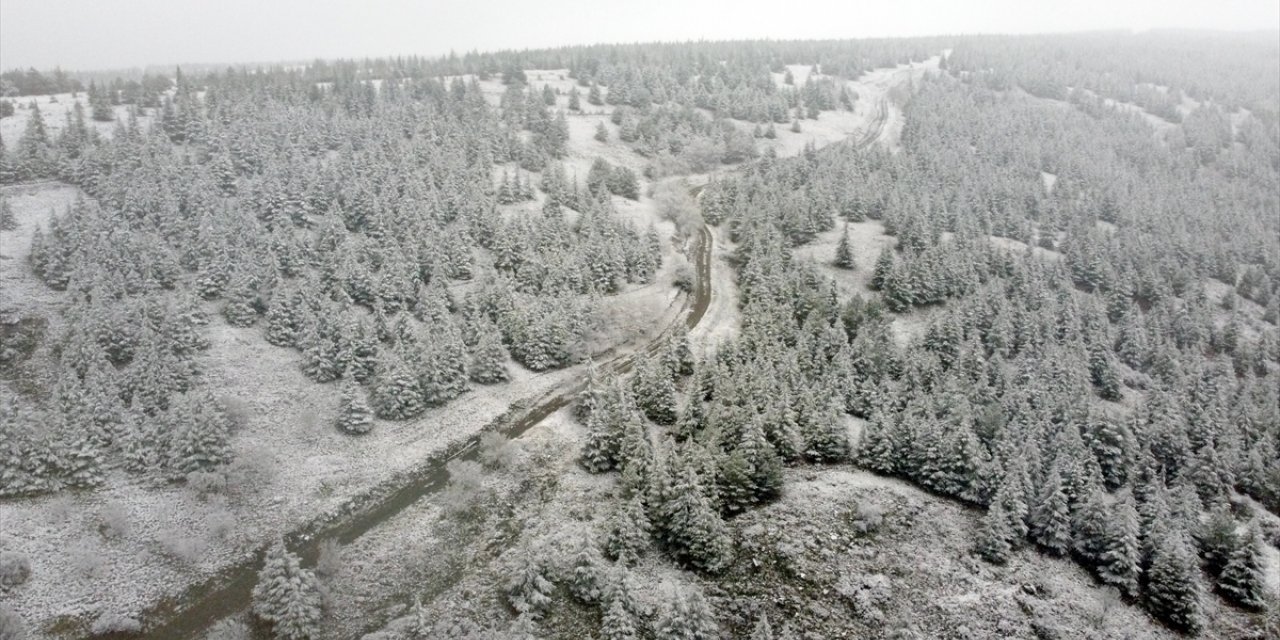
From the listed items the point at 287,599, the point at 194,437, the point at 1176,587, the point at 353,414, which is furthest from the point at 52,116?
the point at 1176,587

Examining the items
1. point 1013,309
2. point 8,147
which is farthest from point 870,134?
point 8,147

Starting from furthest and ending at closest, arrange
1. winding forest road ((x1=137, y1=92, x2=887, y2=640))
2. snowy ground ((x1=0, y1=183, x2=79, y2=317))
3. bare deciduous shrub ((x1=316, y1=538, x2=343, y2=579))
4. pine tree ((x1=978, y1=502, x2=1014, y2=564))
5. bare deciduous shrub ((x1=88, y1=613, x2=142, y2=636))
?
snowy ground ((x1=0, y1=183, x2=79, y2=317))
pine tree ((x1=978, y1=502, x2=1014, y2=564))
bare deciduous shrub ((x1=316, y1=538, x2=343, y2=579))
winding forest road ((x1=137, y1=92, x2=887, y2=640))
bare deciduous shrub ((x1=88, y1=613, x2=142, y2=636))

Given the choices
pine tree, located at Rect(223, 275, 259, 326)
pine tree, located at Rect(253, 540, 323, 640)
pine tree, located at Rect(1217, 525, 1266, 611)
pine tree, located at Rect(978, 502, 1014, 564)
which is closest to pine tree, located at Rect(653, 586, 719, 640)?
pine tree, located at Rect(253, 540, 323, 640)

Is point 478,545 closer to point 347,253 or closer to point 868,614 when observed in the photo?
point 868,614

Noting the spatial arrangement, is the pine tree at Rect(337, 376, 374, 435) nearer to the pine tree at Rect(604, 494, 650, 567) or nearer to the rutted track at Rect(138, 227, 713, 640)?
the rutted track at Rect(138, 227, 713, 640)

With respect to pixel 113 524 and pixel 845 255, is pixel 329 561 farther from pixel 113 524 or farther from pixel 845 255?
pixel 845 255
